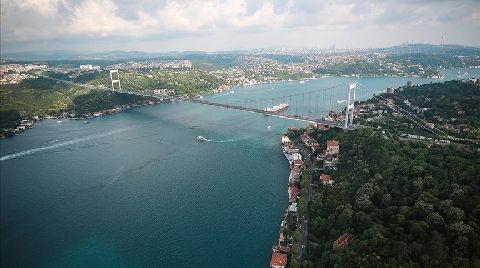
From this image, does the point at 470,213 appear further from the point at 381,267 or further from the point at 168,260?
the point at 168,260

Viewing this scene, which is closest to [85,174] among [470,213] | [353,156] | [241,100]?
[353,156]

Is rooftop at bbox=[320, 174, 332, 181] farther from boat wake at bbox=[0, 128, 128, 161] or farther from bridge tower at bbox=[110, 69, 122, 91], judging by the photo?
bridge tower at bbox=[110, 69, 122, 91]

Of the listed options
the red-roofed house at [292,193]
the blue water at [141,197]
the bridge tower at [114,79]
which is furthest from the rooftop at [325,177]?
the bridge tower at [114,79]

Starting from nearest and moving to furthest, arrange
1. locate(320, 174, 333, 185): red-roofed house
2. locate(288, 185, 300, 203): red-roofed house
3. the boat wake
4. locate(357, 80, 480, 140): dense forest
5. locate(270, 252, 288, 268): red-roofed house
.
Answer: locate(270, 252, 288, 268): red-roofed house
locate(288, 185, 300, 203): red-roofed house
locate(320, 174, 333, 185): red-roofed house
locate(357, 80, 480, 140): dense forest
the boat wake

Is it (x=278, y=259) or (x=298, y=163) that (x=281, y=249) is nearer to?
(x=278, y=259)

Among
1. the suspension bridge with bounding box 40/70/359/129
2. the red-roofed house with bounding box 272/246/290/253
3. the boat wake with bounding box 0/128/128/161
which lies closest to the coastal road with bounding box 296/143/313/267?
the red-roofed house with bounding box 272/246/290/253

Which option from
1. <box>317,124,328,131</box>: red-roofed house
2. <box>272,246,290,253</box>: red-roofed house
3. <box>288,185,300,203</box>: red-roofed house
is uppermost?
<box>317,124,328,131</box>: red-roofed house
